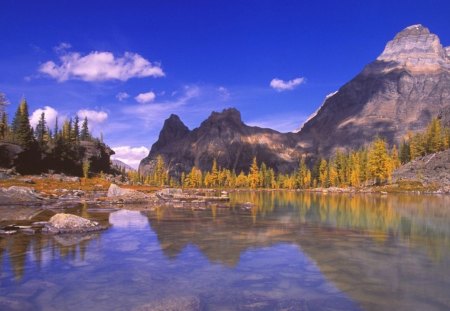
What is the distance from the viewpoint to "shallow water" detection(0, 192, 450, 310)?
519 inches

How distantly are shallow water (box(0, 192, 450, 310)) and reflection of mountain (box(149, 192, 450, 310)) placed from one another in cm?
6

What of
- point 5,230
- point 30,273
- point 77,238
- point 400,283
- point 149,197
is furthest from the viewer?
point 149,197

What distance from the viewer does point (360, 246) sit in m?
23.7

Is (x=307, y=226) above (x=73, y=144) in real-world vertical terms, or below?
below

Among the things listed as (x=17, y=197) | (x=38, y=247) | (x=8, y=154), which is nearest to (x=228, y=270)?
(x=38, y=247)

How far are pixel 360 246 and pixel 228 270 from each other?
10161 mm

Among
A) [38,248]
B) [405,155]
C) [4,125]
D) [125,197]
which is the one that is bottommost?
[38,248]

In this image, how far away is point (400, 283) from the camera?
50.5ft

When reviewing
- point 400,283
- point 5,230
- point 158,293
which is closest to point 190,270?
point 158,293

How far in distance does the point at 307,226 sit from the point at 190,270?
18.6 meters

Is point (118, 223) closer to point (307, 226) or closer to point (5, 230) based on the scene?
point (5, 230)

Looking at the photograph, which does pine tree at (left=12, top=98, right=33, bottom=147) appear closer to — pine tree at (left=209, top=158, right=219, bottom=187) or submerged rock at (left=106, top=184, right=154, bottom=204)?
submerged rock at (left=106, top=184, right=154, bottom=204)

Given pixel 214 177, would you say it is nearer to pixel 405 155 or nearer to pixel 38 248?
pixel 405 155

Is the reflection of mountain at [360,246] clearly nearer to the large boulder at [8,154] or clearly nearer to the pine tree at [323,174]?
the large boulder at [8,154]
